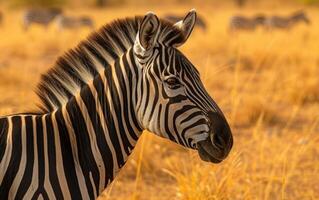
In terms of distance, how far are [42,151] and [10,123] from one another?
8.1 inches

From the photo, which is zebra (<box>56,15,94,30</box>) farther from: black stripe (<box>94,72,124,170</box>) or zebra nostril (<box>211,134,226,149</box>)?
zebra nostril (<box>211,134,226,149</box>)

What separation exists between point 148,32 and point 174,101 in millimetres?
334

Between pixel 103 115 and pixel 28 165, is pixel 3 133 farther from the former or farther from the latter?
pixel 103 115

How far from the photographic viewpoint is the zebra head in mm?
2623

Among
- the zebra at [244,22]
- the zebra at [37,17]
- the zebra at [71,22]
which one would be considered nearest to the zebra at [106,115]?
the zebra at [244,22]

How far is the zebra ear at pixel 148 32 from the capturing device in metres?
2.55

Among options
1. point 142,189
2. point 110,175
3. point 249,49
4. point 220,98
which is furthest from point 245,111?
point 249,49

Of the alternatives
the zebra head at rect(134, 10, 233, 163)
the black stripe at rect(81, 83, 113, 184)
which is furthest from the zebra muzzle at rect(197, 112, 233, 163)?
the black stripe at rect(81, 83, 113, 184)

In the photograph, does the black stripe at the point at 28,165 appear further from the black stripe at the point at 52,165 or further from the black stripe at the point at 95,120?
the black stripe at the point at 95,120

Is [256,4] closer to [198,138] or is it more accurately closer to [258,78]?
[258,78]

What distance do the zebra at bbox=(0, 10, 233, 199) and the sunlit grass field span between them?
1.27 metres

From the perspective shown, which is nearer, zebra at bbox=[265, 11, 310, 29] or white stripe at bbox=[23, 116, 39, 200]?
white stripe at bbox=[23, 116, 39, 200]

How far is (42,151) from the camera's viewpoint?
2.61 metres

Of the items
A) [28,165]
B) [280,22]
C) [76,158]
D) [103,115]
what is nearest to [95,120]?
[103,115]
